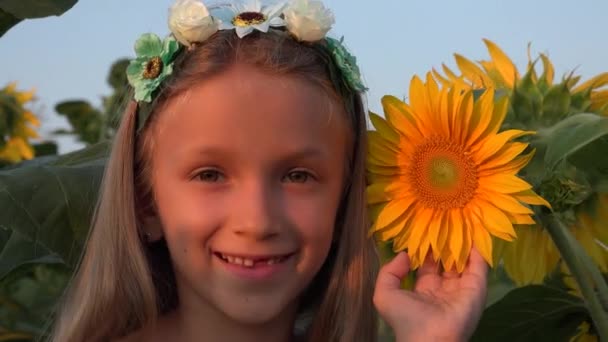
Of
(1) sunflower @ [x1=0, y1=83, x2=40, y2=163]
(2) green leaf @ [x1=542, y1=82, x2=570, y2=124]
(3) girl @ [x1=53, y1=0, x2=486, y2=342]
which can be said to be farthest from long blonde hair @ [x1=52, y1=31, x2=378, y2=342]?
(1) sunflower @ [x1=0, y1=83, x2=40, y2=163]

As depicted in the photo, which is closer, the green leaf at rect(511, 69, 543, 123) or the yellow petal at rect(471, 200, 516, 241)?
the yellow petal at rect(471, 200, 516, 241)

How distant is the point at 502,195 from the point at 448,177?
2.6 inches

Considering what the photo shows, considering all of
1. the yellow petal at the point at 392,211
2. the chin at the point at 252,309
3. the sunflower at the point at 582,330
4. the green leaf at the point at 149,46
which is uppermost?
the green leaf at the point at 149,46

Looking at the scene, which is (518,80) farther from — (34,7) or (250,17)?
(34,7)

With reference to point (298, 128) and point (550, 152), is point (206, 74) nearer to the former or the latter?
point (298, 128)

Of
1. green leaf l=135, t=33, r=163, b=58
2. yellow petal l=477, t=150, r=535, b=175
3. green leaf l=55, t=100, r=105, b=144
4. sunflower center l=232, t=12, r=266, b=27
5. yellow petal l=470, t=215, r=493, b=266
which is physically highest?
sunflower center l=232, t=12, r=266, b=27

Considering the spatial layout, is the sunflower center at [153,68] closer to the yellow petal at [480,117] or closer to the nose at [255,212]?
the nose at [255,212]

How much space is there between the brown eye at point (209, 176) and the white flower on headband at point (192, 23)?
0.18 meters

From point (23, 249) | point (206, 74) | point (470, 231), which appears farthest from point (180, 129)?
point (23, 249)

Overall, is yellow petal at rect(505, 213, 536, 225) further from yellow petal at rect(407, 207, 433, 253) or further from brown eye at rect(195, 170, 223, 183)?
brown eye at rect(195, 170, 223, 183)

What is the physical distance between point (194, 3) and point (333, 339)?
0.50m

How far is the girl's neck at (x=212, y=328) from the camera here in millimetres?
1348

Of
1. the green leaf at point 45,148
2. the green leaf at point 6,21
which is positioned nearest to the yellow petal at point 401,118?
the green leaf at point 6,21

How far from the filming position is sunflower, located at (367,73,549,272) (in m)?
1.13
